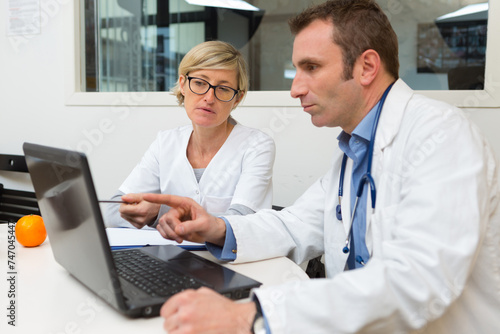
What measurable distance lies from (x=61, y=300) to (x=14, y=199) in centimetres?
260

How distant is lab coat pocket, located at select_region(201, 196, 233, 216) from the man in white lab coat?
52 cm

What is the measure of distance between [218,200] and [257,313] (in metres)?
1.10

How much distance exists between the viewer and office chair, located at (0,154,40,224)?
3.02 metres

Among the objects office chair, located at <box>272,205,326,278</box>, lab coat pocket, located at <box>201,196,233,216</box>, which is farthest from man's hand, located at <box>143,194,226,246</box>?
office chair, located at <box>272,205,326,278</box>

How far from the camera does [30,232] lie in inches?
50.3

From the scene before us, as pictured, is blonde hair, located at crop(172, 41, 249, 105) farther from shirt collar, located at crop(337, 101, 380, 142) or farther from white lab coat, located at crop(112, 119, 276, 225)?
shirt collar, located at crop(337, 101, 380, 142)

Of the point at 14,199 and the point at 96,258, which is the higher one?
the point at 96,258

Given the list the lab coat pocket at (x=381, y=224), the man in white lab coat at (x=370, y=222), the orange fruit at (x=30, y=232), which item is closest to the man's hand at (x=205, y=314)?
the man in white lab coat at (x=370, y=222)

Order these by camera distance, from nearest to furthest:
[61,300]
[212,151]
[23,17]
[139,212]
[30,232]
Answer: [61,300], [30,232], [139,212], [212,151], [23,17]

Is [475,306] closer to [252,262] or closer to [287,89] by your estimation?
[252,262]

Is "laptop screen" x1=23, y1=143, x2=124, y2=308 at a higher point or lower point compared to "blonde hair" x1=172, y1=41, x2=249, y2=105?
lower

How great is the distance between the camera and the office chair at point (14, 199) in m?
3.02

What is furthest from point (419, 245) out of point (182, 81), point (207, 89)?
point (182, 81)

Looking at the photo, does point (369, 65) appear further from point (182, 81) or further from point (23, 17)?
point (23, 17)
